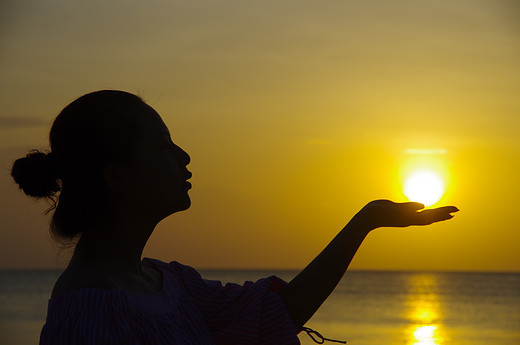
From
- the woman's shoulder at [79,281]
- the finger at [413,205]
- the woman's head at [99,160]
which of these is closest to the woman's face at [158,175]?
the woman's head at [99,160]

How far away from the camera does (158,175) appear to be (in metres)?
2.38

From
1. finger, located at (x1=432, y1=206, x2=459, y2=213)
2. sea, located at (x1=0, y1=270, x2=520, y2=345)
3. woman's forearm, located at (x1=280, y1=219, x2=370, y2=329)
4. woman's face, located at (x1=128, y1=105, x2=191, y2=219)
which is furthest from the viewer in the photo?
sea, located at (x1=0, y1=270, x2=520, y2=345)

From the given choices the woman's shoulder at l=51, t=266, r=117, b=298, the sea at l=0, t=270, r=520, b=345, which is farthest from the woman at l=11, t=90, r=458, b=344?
the sea at l=0, t=270, r=520, b=345

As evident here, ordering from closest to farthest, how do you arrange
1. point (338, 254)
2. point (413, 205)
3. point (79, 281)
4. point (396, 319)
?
1. point (79, 281)
2. point (413, 205)
3. point (338, 254)
4. point (396, 319)

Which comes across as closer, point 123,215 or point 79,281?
point 79,281

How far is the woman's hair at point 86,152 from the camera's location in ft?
7.68

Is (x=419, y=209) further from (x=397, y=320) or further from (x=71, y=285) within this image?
(x=397, y=320)

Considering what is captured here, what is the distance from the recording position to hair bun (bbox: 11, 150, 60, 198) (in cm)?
242

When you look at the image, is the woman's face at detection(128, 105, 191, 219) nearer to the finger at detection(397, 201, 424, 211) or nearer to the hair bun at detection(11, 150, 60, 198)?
the hair bun at detection(11, 150, 60, 198)

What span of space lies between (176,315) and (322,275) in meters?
0.45

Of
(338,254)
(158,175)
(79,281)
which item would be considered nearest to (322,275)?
(338,254)

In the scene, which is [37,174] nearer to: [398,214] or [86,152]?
[86,152]

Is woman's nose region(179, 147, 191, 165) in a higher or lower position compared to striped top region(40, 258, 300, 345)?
higher

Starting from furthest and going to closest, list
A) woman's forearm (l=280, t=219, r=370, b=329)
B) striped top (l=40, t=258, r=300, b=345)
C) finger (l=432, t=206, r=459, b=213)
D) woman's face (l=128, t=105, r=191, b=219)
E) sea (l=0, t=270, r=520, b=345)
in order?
sea (l=0, t=270, r=520, b=345)
woman's forearm (l=280, t=219, r=370, b=329)
woman's face (l=128, t=105, r=191, b=219)
finger (l=432, t=206, r=459, b=213)
striped top (l=40, t=258, r=300, b=345)
